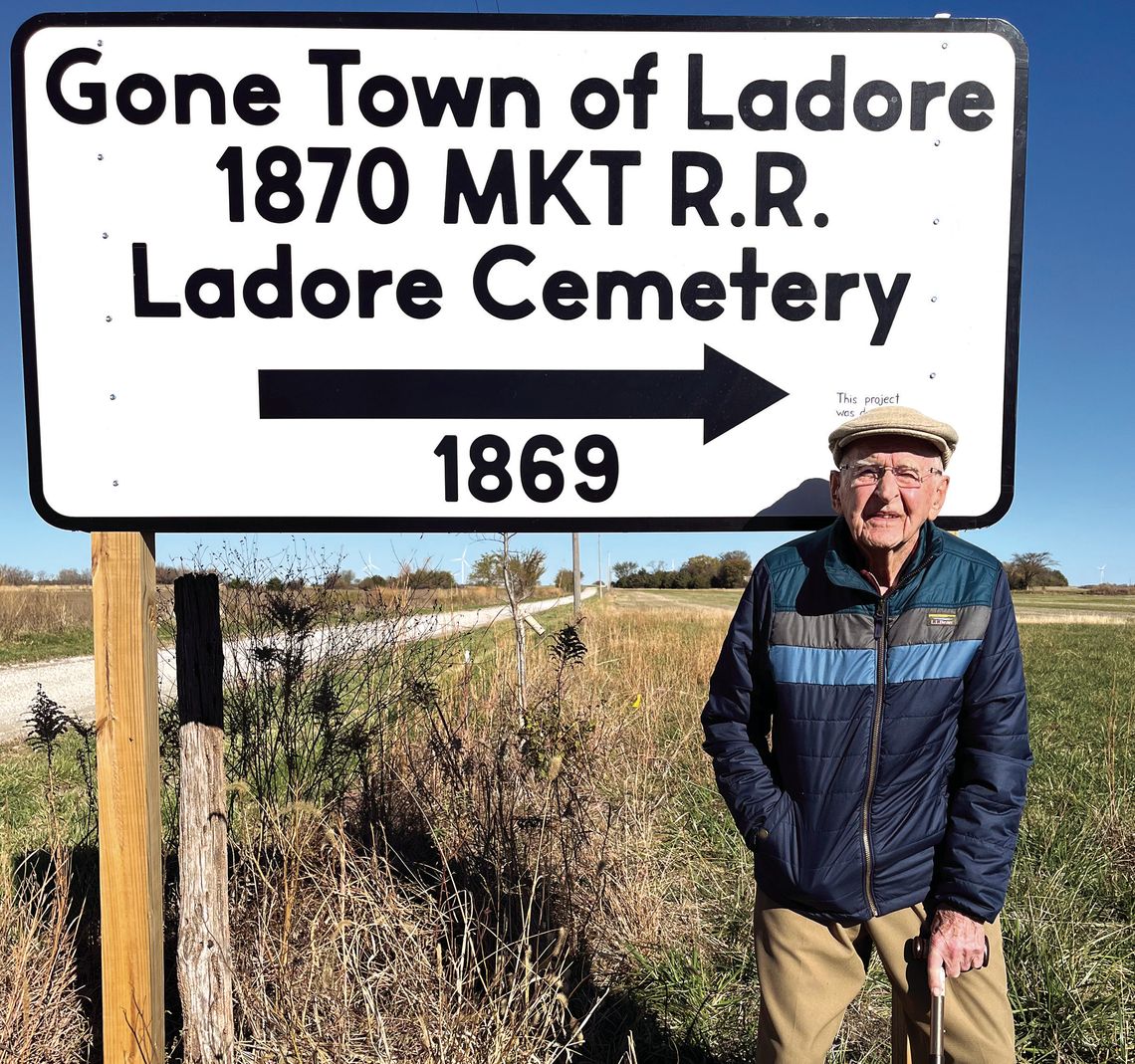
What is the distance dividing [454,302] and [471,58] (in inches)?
25.3

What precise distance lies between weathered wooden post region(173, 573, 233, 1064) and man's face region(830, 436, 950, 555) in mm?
1949

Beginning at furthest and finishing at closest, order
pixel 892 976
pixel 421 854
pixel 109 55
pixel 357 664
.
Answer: pixel 357 664
pixel 421 854
pixel 109 55
pixel 892 976

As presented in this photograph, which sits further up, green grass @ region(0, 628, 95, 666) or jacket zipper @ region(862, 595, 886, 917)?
jacket zipper @ region(862, 595, 886, 917)

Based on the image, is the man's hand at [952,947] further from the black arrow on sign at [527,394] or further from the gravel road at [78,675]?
the gravel road at [78,675]

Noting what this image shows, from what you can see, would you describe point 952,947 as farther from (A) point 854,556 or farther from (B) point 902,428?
(B) point 902,428

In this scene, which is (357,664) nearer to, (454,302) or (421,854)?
(421,854)

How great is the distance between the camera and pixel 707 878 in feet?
10.9

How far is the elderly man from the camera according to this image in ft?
4.81

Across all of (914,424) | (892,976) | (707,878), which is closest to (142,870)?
(892,976)

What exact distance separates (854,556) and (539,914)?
1954mm

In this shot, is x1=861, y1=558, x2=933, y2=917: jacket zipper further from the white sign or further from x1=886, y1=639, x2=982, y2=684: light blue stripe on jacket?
the white sign

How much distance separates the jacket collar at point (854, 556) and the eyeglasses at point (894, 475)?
107mm

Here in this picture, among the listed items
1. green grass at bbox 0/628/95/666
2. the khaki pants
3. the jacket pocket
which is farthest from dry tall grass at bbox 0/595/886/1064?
green grass at bbox 0/628/95/666

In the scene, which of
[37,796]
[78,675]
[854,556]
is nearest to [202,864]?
[854,556]
